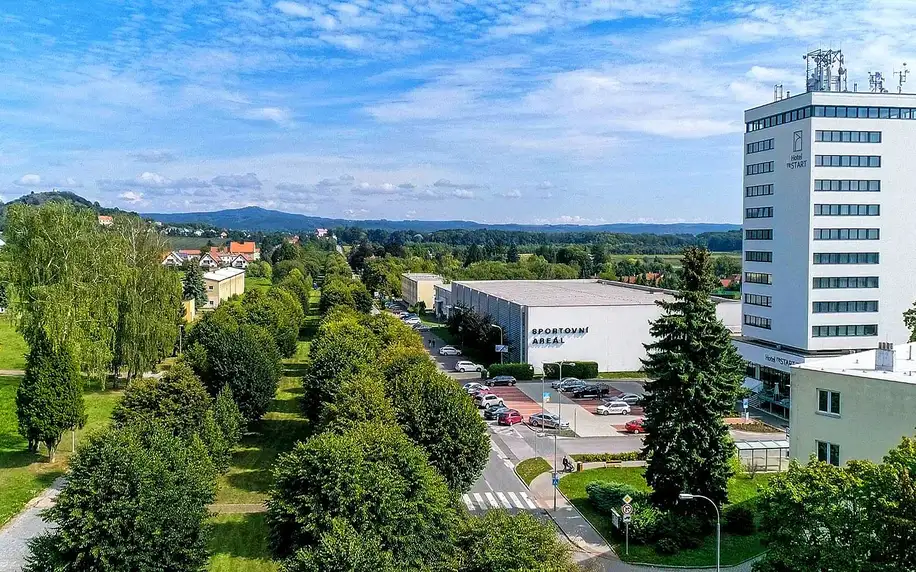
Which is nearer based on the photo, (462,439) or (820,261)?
(462,439)

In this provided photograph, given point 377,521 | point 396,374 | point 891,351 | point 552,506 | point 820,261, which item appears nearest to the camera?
point 377,521

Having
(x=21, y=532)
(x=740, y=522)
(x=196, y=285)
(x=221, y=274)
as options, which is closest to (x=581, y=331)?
(x=740, y=522)

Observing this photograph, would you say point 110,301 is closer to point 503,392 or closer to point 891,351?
point 503,392

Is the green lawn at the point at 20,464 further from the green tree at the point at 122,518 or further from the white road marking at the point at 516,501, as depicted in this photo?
the white road marking at the point at 516,501

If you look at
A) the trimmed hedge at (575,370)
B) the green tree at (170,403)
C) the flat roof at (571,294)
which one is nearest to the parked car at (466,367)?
the trimmed hedge at (575,370)

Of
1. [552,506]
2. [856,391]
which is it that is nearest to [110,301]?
[552,506]

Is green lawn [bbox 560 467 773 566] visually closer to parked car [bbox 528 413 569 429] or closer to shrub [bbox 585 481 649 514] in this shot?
shrub [bbox 585 481 649 514]

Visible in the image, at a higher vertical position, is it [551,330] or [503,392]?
[551,330]
